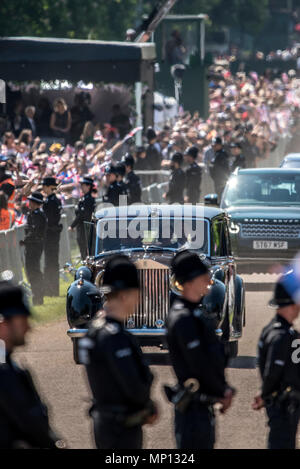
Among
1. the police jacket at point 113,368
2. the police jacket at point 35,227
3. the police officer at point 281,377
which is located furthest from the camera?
the police jacket at point 35,227

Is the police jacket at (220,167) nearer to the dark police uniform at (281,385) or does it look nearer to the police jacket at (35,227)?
the police jacket at (35,227)

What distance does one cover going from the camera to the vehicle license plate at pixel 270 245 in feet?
70.9

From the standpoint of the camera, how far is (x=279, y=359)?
26.7ft

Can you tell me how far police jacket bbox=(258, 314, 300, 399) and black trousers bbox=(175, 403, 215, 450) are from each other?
48cm

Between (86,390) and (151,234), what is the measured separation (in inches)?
111

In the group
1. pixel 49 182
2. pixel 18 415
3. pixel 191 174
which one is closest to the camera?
pixel 18 415

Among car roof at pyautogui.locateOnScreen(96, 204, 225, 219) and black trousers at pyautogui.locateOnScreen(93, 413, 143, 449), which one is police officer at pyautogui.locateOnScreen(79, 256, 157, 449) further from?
car roof at pyautogui.locateOnScreen(96, 204, 225, 219)

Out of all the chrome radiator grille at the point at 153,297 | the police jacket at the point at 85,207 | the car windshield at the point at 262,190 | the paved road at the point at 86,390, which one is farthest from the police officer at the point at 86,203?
the chrome radiator grille at the point at 153,297

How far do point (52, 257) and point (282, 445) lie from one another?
12428 millimetres

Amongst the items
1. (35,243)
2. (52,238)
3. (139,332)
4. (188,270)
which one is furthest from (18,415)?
(52,238)

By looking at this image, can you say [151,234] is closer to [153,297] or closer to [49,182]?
[153,297]

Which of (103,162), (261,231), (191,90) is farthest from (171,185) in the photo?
(191,90)

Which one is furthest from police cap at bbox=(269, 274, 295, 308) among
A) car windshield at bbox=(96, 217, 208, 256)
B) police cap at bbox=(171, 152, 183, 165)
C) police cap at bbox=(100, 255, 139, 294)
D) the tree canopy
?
the tree canopy

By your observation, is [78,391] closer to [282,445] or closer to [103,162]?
[282,445]
